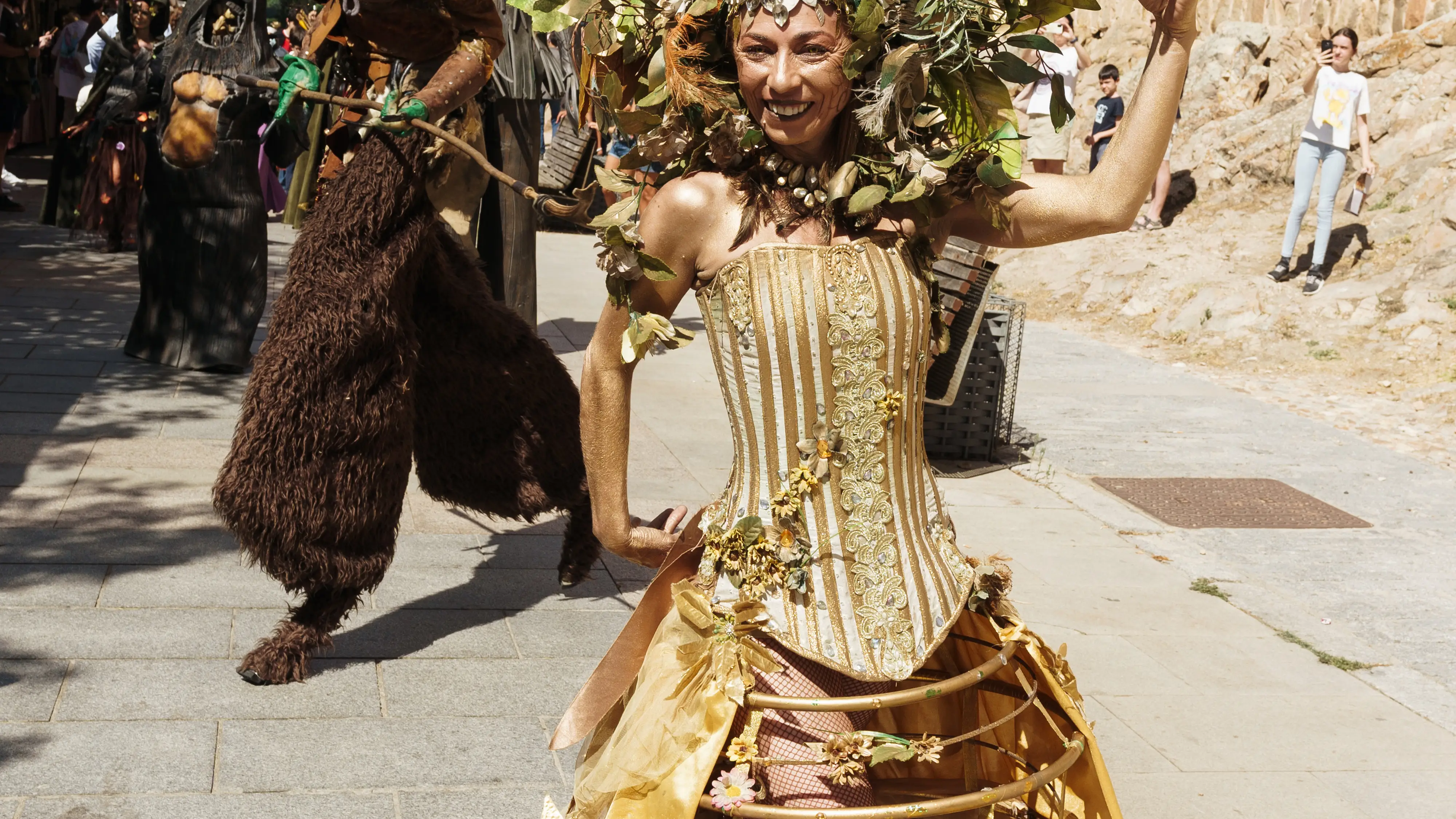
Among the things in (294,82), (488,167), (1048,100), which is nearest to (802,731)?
(488,167)

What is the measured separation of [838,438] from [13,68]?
1339 centimetres

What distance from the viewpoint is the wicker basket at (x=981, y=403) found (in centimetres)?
725

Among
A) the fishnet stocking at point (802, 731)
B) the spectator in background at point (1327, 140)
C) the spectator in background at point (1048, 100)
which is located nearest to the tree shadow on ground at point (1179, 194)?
the spectator in background at point (1048, 100)

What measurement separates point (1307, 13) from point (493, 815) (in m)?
15.3

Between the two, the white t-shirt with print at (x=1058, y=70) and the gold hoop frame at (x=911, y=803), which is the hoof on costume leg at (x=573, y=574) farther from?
the white t-shirt with print at (x=1058, y=70)

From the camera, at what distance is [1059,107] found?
254 cm

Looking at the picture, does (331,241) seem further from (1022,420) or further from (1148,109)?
(1022,420)

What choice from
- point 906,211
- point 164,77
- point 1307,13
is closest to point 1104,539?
point 906,211

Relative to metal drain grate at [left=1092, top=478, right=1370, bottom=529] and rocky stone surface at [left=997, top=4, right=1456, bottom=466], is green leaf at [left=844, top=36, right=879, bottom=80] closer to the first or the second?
metal drain grate at [left=1092, top=478, right=1370, bottom=529]

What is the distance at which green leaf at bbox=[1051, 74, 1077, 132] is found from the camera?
7.93 ft

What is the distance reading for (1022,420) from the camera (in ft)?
27.7

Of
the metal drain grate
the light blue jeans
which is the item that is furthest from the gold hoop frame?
the light blue jeans

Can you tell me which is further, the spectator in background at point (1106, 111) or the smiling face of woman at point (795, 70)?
the spectator in background at point (1106, 111)

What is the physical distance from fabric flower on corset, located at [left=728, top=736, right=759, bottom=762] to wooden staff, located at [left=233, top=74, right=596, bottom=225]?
4.70 ft
